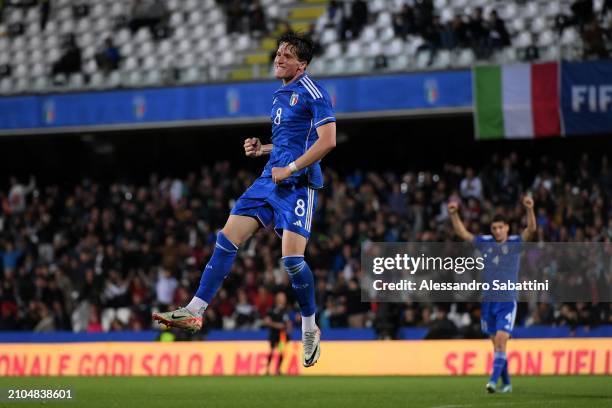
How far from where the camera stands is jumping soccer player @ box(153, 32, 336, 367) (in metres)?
9.23

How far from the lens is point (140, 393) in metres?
14.2

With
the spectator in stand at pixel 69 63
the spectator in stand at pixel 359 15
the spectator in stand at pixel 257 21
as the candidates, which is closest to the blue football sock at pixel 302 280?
the spectator in stand at pixel 359 15

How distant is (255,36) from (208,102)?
2.32 m

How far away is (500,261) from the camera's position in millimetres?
14484

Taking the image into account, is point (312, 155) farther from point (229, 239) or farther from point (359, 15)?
point (359, 15)

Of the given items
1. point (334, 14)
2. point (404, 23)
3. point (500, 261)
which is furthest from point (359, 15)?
point (500, 261)

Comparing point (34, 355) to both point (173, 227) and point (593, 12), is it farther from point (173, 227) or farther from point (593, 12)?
point (593, 12)

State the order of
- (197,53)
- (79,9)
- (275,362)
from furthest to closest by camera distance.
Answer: (79,9), (197,53), (275,362)

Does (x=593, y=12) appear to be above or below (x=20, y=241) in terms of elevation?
above

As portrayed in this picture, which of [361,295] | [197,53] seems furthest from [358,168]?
[361,295]

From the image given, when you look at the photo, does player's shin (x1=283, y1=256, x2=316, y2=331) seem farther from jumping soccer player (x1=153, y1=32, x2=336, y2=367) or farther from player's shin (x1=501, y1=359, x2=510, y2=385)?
player's shin (x1=501, y1=359, x2=510, y2=385)

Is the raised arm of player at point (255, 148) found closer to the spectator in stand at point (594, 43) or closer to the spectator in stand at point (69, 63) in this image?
the spectator in stand at point (594, 43)

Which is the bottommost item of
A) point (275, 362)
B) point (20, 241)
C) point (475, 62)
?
point (275, 362)

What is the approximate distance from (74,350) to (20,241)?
18.4ft
